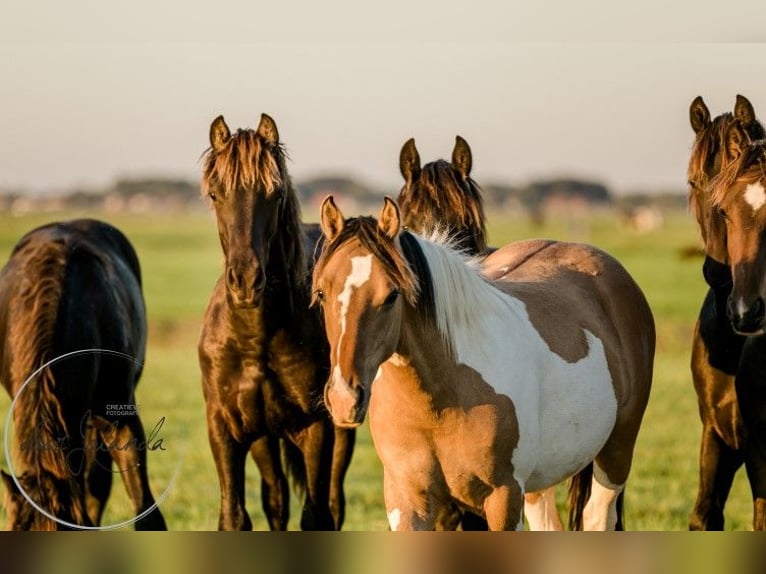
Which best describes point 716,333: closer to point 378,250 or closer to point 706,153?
point 706,153

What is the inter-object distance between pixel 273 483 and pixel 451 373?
207 centimetres

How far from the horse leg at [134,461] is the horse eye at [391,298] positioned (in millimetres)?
2408

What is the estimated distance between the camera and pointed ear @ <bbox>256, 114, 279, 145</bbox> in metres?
5.88

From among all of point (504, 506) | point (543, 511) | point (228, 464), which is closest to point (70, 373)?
point (228, 464)

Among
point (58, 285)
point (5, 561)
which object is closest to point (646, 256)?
point (58, 285)

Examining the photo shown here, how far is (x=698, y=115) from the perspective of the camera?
595 centimetres

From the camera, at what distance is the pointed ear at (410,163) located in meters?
6.11

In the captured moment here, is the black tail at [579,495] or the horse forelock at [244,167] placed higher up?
the horse forelock at [244,167]

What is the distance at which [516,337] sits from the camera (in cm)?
512

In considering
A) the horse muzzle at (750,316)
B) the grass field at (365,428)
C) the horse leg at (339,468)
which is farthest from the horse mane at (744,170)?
the horse leg at (339,468)

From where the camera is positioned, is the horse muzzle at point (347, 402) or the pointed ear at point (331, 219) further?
the pointed ear at point (331, 219)

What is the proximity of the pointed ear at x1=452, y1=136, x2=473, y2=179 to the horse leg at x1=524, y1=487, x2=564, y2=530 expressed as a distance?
156 centimetres

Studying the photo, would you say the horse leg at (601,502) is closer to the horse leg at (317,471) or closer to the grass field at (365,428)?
the grass field at (365,428)

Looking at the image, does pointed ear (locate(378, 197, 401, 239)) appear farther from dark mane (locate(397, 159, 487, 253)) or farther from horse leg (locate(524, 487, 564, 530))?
horse leg (locate(524, 487, 564, 530))
